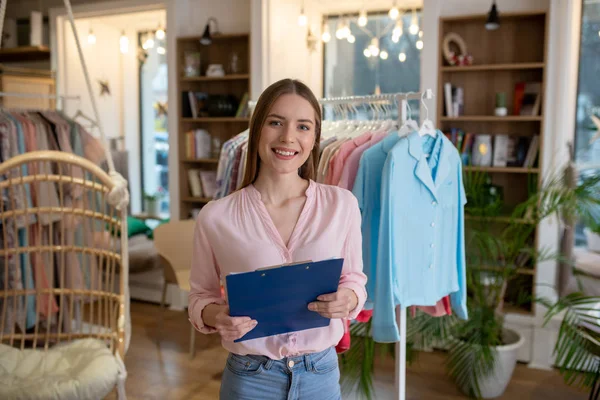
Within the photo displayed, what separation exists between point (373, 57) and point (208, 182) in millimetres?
1765

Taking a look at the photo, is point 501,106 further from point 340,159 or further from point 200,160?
point 200,160

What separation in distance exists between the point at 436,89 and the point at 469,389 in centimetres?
194

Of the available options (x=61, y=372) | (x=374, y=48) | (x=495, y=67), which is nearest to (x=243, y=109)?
(x=374, y=48)

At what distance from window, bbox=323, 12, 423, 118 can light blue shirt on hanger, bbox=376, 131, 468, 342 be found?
7.94 feet

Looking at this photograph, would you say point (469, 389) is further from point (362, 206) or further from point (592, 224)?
point (362, 206)

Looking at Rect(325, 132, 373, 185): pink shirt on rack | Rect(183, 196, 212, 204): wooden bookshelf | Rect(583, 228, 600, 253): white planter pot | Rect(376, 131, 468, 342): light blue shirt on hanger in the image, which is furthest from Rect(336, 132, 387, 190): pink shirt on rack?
Rect(183, 196, 212, 204): wooden bookshelf

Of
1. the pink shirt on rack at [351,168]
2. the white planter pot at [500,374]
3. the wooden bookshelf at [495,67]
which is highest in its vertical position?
the wooden bookshelf at [495,67]

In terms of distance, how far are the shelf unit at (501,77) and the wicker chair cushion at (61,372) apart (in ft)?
8.78

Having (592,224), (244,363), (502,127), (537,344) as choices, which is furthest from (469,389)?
(244,363)

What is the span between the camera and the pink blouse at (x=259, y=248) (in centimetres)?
133

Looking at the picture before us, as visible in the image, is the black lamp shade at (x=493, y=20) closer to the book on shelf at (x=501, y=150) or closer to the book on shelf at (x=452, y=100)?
the book on shelf at (x=452, y=100)

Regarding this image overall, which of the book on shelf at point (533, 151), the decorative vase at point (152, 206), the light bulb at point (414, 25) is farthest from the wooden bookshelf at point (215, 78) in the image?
A: the book on shelf at point (533, 151)

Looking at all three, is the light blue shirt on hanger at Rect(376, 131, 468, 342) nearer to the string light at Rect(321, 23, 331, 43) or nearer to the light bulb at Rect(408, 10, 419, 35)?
the light bulb at Rect(408, 10, 419, 35)

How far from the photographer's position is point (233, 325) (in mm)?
1223
